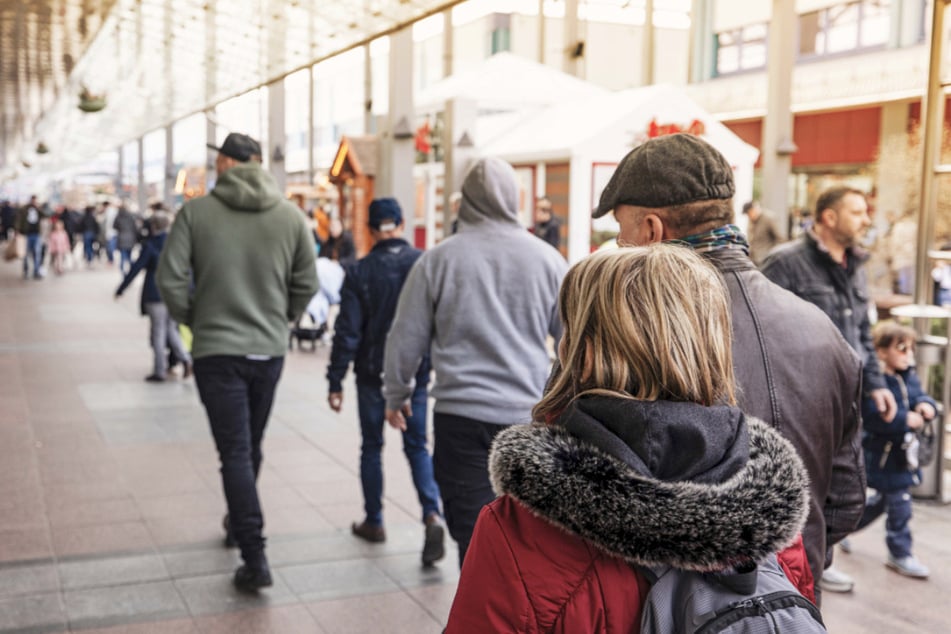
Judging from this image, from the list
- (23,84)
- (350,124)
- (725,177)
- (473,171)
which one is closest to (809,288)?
(473,171)

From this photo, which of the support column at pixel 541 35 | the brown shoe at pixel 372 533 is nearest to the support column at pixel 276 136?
the support column at pixel 541 35

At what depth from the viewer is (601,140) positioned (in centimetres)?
1228

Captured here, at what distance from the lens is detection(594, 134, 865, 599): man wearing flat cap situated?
85.1 inches

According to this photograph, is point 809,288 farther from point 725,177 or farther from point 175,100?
point 175,100

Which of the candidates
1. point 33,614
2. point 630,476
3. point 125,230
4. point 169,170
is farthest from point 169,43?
point 169,170

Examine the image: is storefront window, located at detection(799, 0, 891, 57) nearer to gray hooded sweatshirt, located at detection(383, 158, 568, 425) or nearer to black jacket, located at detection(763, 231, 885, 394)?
black jacket, located at detection(763, 231, 885, 394)

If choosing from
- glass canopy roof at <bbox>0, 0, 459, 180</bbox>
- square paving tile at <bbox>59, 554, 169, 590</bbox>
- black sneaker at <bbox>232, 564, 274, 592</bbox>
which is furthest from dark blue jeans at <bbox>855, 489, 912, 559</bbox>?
glass canopy roof at <bbox>0, 0, 459, 180</bbox>

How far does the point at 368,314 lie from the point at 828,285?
2.24 metres

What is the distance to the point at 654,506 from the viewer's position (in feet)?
4.80

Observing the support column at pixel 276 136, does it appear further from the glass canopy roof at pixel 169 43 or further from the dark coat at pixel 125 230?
the dark coat at pixel 125 230

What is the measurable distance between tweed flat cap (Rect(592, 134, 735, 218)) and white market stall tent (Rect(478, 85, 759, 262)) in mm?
9574

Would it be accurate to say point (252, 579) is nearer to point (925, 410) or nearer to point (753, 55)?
point (925, 410)

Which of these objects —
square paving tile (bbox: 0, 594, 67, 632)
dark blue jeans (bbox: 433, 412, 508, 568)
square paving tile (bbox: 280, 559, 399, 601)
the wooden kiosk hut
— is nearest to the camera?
dark blue jeans (bbox: 433, 412, 508, 568)

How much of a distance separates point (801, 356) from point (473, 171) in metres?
2.03
